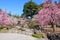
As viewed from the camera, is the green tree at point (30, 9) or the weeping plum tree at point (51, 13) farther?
the green tree at point (30, 9)

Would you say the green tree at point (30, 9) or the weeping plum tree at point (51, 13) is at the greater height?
the green tree at point (30, 9)

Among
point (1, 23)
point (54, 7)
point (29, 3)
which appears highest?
point (29, 3)

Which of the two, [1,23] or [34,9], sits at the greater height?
[34,9]

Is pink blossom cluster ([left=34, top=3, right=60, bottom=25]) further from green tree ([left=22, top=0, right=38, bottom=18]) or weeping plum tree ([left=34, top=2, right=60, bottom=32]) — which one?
green tree ([left=22, top=0, right=38, bottom=18])

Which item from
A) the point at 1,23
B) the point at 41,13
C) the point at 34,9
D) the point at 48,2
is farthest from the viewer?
the point at 34,9

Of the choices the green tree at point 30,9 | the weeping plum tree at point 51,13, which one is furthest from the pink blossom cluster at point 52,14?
the green tree at point 30,9

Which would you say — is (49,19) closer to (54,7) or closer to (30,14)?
(54,7)

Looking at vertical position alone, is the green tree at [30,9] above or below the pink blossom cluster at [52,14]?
above

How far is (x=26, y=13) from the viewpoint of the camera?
6519cm

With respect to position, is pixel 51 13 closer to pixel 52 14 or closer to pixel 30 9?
pixel 52 14

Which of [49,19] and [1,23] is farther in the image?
[1,23]

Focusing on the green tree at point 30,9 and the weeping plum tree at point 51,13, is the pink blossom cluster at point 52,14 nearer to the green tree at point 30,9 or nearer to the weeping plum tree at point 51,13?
the weeping plum tree at point 51,13

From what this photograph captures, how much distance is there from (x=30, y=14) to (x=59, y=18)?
1424 inches

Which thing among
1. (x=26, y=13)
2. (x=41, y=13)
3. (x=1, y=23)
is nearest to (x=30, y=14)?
(x=26, y=13)
